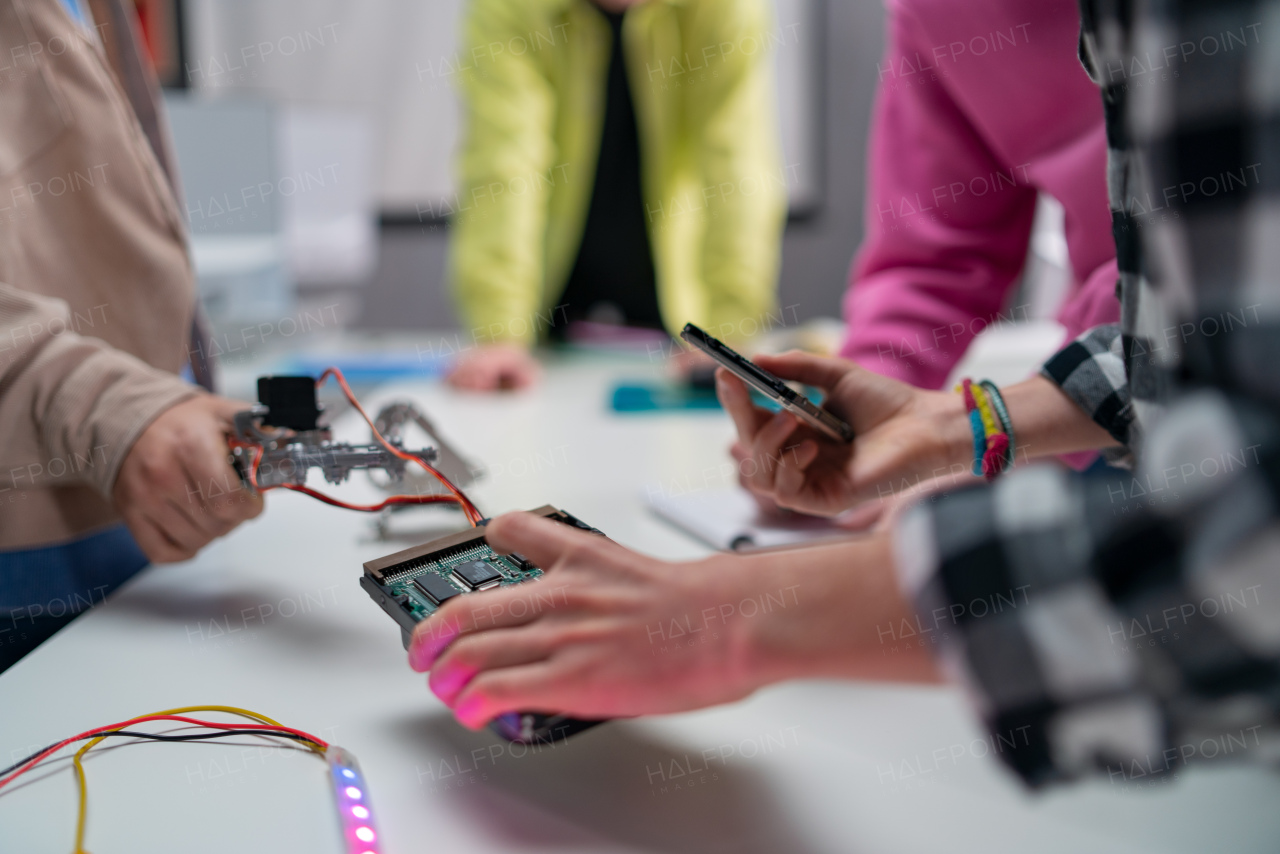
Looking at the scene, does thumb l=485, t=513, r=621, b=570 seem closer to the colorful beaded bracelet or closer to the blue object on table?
the colorful beaded bracelet

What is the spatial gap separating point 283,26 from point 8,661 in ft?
8.86

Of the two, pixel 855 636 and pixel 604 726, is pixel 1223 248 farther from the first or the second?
pixel 604 726

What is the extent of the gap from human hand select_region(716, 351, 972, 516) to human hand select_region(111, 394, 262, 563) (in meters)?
0.37

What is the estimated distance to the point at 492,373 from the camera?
123 cm

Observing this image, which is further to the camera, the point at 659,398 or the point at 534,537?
the point at 659,398

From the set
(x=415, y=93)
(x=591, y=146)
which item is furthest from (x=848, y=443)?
(x=415, y=93)

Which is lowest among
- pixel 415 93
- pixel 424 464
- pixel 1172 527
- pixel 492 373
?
pixel 492 373

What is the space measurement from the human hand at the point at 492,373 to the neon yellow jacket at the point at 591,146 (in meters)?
0.20

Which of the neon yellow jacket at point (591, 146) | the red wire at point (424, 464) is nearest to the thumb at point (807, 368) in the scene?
the red wire at point (424, 464)

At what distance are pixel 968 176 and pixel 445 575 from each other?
0.73 meters

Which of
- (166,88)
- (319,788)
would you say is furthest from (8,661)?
(166,88)

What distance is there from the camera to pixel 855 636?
0.32 metres

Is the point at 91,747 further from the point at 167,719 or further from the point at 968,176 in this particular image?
the point at 968,176

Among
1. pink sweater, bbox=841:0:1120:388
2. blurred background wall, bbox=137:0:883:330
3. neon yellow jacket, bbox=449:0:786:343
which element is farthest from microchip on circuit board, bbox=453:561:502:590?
blurred background wall, bbox=137:0:883:330
